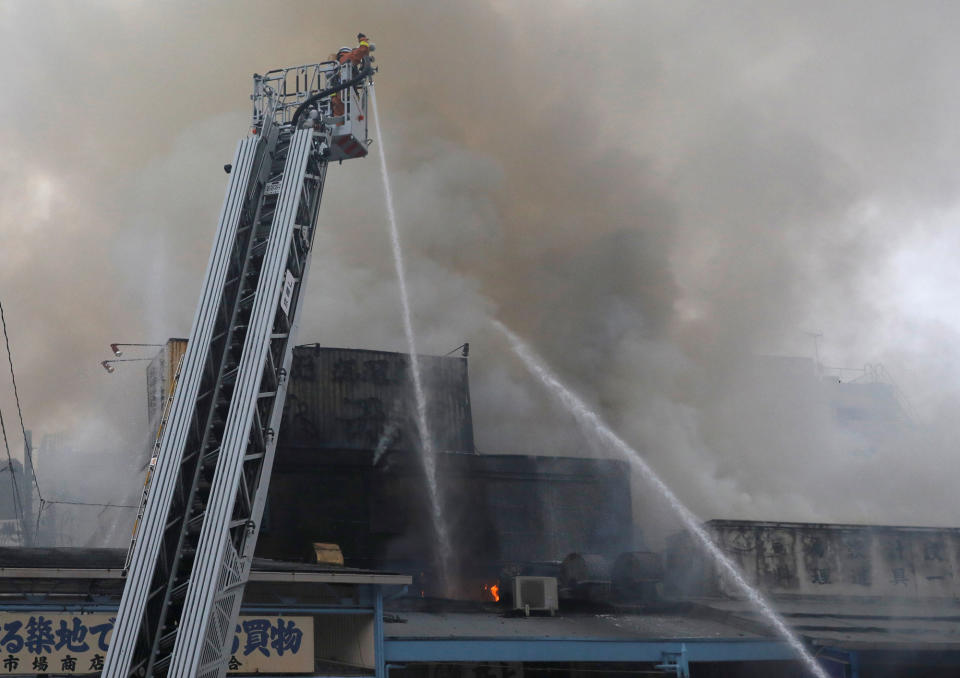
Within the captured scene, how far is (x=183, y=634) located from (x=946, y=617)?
2051cm

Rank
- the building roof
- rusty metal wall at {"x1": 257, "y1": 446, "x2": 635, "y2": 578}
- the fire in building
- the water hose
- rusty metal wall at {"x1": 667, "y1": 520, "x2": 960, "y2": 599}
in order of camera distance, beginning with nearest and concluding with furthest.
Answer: the fire in building → the water hose → the building roof → rusty metal wall at {"x1": 667, "y1": 520, "x2": 960, "y2": 599} → rusty metal wall at {"x1": 257, "y1": 446, "x2": 635, "y2": 578}

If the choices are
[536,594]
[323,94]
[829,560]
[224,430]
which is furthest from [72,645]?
[829,560]

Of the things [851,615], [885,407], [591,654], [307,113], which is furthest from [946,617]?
[885,407]

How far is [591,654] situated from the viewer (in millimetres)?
19266

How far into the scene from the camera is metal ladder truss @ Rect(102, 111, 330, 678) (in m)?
12.2

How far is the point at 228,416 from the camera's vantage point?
1325 centimetres

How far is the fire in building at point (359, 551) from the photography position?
13.0 meters

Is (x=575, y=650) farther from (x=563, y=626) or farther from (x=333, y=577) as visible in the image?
(x=333, y=577)

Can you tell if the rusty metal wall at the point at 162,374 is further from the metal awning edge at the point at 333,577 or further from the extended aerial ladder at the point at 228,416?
the extended aerial ladder at the point at 228,416

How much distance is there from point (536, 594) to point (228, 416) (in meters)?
11.4

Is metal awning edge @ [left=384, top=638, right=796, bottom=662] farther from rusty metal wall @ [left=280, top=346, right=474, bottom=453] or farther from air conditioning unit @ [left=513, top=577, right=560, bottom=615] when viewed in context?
rusty metal wall @ [left=280, top=346, right=474, bottom=453]

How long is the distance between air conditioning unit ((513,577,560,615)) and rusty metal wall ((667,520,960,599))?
236 inches

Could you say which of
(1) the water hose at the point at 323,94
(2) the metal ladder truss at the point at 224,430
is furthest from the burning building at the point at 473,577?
(1) the water hose at the point at 323,94

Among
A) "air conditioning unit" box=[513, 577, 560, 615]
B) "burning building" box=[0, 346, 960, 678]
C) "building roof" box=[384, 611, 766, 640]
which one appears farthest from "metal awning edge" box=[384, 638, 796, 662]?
"air conditioning unit" box=[513, 577, 560, 615]
